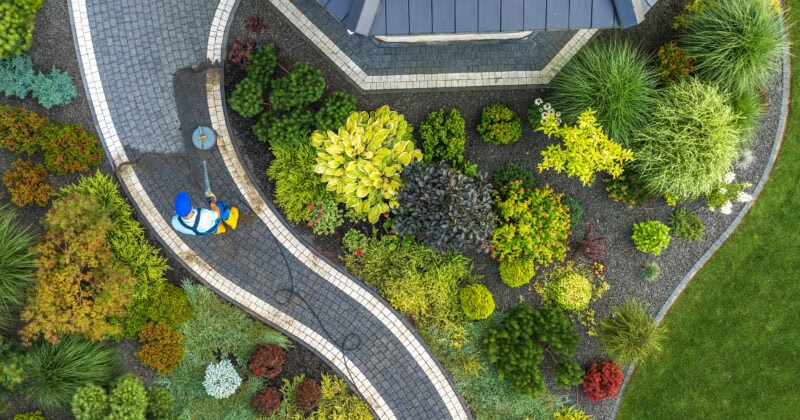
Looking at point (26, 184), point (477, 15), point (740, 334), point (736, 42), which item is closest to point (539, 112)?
point (477, 15)

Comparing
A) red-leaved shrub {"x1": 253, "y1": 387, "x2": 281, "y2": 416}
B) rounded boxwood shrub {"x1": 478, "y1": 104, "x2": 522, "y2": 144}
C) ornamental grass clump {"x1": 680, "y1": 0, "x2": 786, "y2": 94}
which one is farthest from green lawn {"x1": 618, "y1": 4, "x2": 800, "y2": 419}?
red-leaved shrub {"x1": 253, "y1": 387, "x2": 281, "y2": 416}

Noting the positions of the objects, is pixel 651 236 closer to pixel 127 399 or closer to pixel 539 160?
pixel 539 160

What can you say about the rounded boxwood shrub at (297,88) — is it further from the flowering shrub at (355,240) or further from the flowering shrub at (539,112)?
the flowering shrub at (539,112)

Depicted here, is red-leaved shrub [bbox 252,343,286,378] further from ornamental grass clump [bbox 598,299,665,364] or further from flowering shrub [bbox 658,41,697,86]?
flowering shrub [bbox 658,41,697,86]

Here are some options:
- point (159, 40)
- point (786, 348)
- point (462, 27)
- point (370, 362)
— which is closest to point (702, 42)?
point (462, 27)

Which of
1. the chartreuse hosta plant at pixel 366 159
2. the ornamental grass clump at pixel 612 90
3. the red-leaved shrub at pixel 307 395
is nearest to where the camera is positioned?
the ornamental grass clump at pixel 612 90

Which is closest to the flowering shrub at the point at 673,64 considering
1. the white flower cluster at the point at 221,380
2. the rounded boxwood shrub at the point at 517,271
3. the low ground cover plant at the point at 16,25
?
the rounded boxwood shrub at the point at 517,271

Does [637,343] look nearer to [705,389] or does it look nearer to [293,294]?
[705,389]
